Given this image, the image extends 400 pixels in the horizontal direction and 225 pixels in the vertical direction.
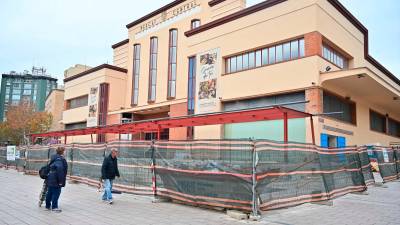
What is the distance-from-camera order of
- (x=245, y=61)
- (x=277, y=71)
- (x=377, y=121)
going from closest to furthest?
(x=277, y=71) → (x=245, y=61) → (x=377, y=121)

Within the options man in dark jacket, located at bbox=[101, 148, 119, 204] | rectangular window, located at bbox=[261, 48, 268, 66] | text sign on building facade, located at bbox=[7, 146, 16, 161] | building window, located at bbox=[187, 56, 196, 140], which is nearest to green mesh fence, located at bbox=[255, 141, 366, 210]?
man in dark jacket, located at bbox=[101, 148, 119, 204]

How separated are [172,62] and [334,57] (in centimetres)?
1847

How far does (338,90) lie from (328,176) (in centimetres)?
1529

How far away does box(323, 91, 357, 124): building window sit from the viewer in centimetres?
2427

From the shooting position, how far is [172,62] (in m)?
39.6

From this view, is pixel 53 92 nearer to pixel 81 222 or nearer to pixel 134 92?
pixel 134 92

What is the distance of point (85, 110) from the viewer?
47.9 meters

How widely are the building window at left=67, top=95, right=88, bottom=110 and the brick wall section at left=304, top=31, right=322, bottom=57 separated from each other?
33824 mm

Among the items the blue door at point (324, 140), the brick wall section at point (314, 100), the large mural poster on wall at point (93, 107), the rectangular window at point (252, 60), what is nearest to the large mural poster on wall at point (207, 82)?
the rectangular window at point (252, 60)

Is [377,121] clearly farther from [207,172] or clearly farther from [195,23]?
[207,172]

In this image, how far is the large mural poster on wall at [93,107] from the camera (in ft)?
149

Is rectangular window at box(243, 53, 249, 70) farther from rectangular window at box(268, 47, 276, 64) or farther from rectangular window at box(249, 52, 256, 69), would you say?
rectangular window at box(268, 47, 276, 64)

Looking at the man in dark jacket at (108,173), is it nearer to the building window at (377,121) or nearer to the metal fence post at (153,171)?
the metal fence post at (153,171)

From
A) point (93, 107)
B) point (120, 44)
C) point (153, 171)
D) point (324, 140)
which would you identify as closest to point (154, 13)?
point (120, 44)
